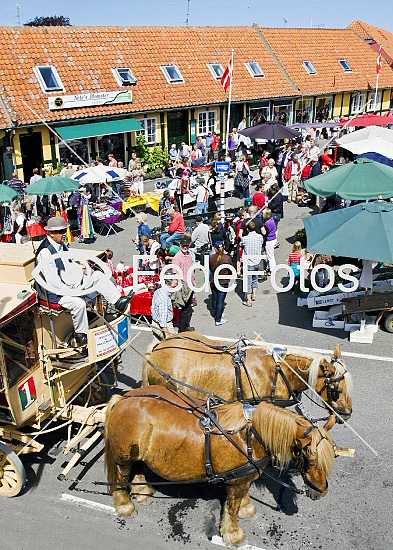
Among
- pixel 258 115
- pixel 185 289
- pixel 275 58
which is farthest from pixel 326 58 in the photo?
pixel 185 289

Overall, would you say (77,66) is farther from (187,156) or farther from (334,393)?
(334,393)

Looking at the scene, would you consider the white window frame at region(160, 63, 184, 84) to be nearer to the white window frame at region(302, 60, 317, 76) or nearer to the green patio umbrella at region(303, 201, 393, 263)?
the white window frame at region(302, 60, 317, 76)

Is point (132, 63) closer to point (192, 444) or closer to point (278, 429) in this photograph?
point (192, 444)

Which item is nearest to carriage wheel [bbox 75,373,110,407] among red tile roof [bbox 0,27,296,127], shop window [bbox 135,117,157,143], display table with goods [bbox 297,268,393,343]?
display table with goods [bbox 297,268,393,343]

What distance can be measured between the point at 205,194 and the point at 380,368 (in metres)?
8.55

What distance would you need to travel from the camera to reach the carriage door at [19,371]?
582 cm

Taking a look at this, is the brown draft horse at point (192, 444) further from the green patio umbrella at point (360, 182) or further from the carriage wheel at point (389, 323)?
the green patio umbrella at point (360, 182)

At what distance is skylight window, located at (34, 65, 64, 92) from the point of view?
1916 cm

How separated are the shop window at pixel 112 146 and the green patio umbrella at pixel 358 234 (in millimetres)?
12791

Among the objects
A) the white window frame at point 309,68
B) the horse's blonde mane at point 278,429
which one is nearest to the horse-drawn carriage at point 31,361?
the horse's blonde mane at point 278,429

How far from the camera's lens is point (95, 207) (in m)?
16.2

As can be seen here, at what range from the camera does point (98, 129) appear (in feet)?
63.7

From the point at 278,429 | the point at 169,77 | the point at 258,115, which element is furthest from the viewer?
the point at 258,115

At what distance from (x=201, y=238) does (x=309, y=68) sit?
66.6 ft
